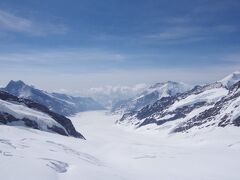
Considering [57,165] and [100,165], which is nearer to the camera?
[57,165]

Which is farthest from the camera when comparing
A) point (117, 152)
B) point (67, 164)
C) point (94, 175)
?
point (117, 152)

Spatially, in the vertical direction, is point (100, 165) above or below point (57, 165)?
above

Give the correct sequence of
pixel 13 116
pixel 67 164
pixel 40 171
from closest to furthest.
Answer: pixel 40 171 → pixel 67 164 → pixel 13 116

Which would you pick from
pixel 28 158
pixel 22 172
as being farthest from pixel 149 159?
pixel 22 172

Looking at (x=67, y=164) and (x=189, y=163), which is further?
(x=189, y=163)

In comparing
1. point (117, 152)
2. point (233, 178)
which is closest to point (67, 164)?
point (233, 178)

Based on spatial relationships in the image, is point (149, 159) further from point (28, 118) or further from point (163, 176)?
point (28, 118)

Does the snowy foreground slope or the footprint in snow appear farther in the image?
the footprint in snow

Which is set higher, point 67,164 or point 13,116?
point 13,116

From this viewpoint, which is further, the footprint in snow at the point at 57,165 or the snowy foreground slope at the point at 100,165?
the footprint in snow at the point at 57,165
